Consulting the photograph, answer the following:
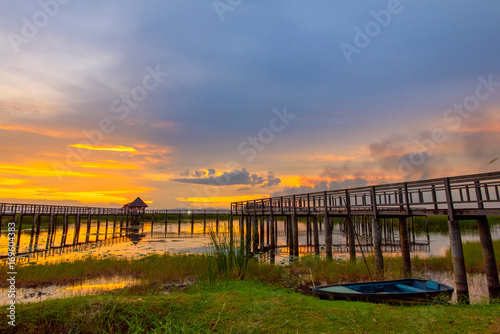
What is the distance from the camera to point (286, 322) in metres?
5.15

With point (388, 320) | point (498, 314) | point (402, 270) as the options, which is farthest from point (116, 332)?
point (402, 270)

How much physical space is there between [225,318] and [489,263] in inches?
356

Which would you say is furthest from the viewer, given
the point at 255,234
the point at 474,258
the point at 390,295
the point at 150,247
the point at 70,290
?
the point at 150,247

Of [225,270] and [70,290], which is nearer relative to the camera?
[225,270]

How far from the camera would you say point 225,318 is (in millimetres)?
5344

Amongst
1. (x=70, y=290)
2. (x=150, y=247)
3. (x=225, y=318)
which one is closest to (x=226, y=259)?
(x=225, y=318)

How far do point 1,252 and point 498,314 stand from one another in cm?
3020

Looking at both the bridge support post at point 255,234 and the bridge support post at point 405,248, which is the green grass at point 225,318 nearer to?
the bridge support post at point 405,248

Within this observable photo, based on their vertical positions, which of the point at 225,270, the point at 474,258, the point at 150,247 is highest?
the point at 225,270

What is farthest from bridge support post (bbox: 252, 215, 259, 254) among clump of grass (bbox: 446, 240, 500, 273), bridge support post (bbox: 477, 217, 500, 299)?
clump of grass (bbox: 446, 240, 500, 273)

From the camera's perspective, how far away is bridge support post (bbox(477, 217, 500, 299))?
343 inches

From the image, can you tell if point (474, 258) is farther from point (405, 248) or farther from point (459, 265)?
point (459, 265)

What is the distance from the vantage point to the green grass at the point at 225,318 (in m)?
4.93

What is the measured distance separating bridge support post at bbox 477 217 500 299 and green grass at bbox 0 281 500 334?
3795mm
